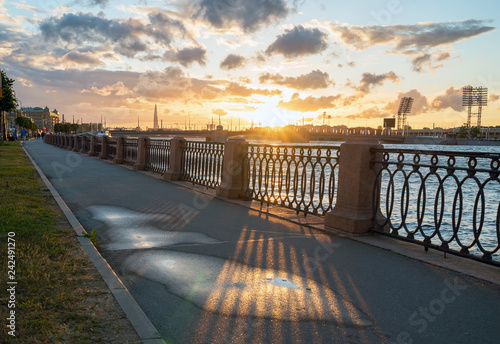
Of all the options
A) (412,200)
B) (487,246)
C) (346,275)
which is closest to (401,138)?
(412,200)

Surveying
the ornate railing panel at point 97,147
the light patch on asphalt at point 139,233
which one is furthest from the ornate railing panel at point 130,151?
the light patch on asphalt at point 139,233

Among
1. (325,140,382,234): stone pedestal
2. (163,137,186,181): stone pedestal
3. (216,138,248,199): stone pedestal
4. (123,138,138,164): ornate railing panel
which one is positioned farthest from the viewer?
(123,138,138,164): ornate railing panel

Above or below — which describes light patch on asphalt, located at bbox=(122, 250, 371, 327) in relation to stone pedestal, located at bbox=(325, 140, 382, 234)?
below

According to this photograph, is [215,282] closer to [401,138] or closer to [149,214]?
[149,214]

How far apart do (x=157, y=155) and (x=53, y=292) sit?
43.1ft

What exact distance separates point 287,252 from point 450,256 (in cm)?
215

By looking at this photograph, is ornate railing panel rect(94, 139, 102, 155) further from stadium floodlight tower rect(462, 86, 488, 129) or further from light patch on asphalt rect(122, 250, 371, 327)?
stadium floodlight tower rect(462, 86, 488, 129)

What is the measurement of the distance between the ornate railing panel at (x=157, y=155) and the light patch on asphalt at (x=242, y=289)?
10.4 m

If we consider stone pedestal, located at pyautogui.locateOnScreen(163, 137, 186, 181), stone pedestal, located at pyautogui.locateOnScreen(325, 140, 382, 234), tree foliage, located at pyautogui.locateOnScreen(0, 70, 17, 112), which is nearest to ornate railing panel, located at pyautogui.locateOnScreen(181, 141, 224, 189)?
stone pedestal, located at pyautogui.locateOnScreen(163, 137, 186, 181)

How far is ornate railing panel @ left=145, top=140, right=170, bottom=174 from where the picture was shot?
1564cm

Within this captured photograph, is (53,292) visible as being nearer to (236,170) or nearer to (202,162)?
(236,170)

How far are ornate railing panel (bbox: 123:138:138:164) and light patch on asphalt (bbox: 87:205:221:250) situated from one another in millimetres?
12137

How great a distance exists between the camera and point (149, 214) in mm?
8266

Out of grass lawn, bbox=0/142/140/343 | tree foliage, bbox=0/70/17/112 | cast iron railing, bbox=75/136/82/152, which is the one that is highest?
tree foliage, bbox=0/70/17/112
